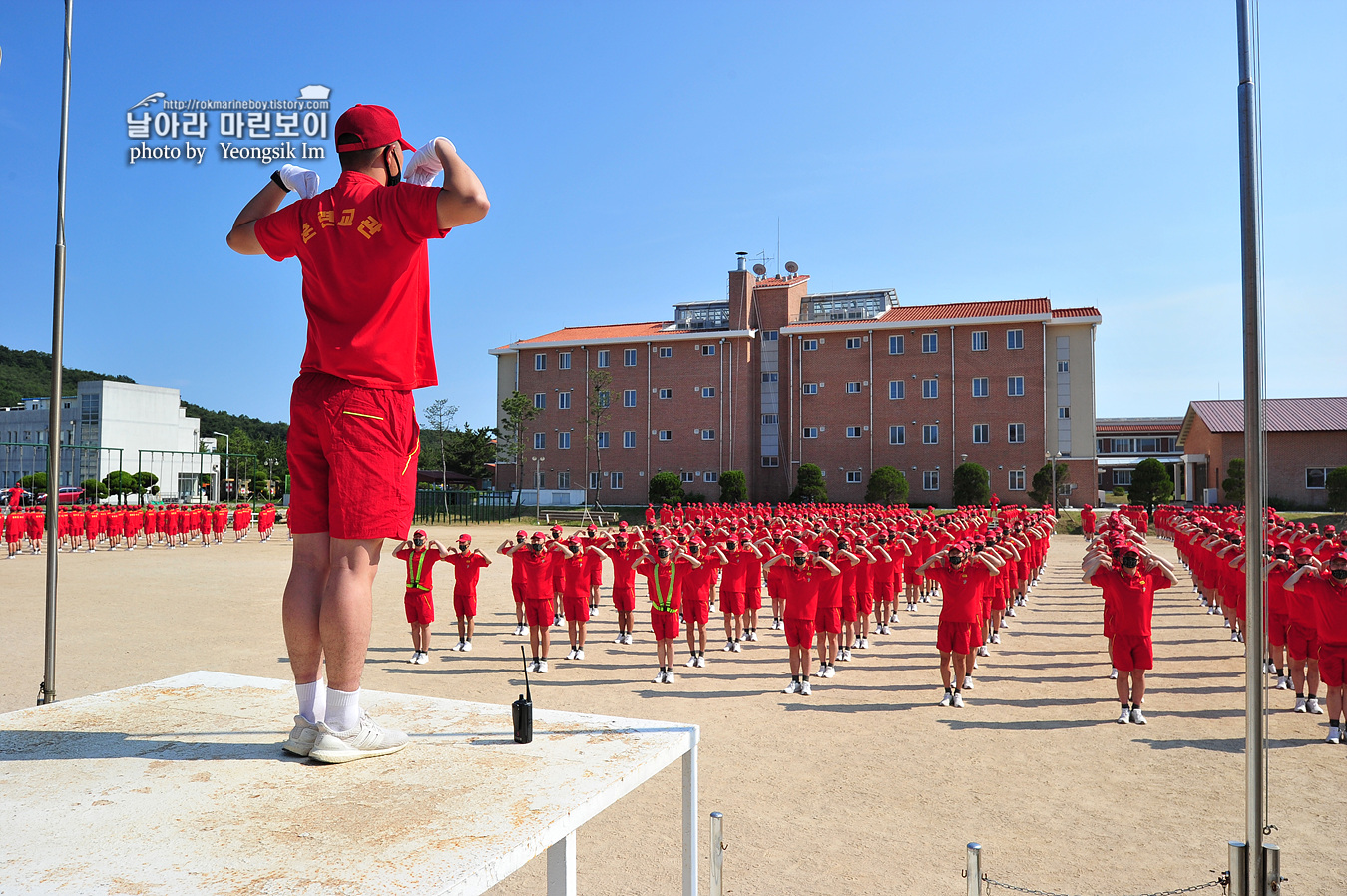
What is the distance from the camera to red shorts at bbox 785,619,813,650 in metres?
10.7

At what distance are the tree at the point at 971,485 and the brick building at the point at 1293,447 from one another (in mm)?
13954

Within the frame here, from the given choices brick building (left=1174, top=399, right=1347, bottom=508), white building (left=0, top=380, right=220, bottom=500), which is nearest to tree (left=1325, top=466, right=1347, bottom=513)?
brick building (left=1174, top=399, right=1347, bottom=508)

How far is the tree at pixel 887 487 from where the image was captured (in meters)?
44.3

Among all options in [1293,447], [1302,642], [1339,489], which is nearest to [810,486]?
[1339,489]

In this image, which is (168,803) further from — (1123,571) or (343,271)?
(1123,571)

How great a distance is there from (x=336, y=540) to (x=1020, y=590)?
19308 millimetres

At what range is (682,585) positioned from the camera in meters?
12.5

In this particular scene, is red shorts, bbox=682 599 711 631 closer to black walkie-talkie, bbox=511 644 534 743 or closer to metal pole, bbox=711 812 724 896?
metal pole, bbox=711 812 724 896

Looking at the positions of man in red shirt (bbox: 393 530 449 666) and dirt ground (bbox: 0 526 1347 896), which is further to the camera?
man in red shirt (bbox: 393 530 449 666)

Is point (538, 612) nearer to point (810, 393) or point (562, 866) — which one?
point (562, 866)

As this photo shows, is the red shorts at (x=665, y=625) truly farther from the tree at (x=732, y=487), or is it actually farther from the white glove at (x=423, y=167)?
the tree at (x=732, y=487)

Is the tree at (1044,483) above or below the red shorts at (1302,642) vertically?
above

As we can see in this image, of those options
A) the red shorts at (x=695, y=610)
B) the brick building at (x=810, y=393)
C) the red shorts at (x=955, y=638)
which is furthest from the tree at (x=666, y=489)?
the red shorts at (x=955, y=638)

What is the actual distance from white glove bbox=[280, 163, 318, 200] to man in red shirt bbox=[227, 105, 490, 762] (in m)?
0.24
